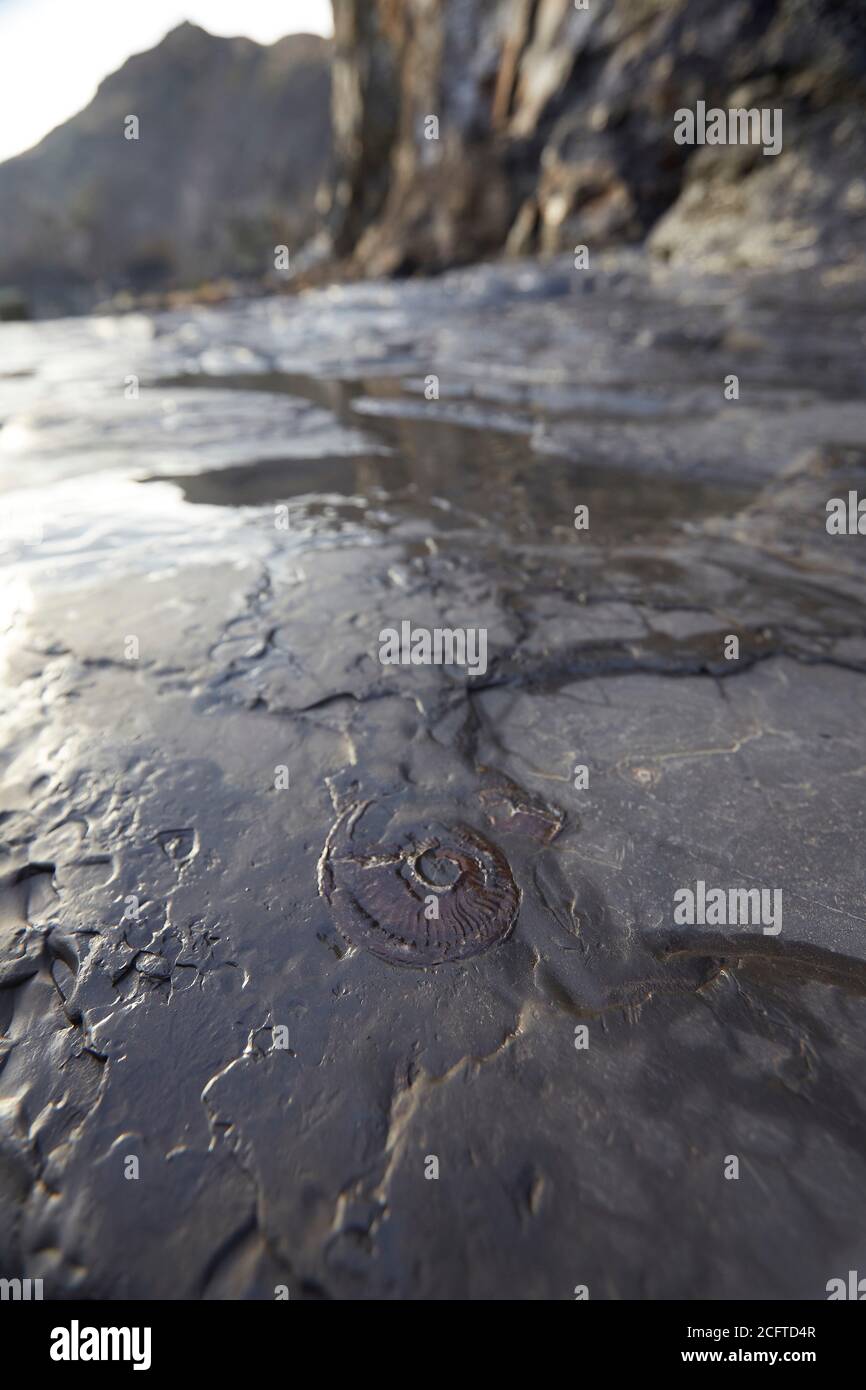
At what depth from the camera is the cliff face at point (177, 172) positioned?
51.4 m

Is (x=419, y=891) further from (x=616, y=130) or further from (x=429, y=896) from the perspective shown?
(x=616, y=130)

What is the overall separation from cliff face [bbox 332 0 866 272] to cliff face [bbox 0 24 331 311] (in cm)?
2635

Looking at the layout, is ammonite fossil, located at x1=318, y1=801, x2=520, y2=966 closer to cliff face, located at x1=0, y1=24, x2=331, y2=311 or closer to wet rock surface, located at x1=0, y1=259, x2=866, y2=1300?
wet rock surface, located at x1=0, y1=259, x2=866, y2=1300

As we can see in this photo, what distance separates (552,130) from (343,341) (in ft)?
32.3

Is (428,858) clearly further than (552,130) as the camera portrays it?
No

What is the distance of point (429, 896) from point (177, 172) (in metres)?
108

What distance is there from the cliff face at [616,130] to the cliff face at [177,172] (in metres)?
26.3

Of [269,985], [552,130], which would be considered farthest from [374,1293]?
[552,130]

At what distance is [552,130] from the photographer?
48.7ft

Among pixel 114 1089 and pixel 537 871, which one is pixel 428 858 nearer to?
pixel 537 871

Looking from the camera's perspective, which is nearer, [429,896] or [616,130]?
[429,896]

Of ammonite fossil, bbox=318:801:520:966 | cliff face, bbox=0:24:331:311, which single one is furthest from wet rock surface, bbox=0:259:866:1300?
cliff face, bbox=0:24:331:311

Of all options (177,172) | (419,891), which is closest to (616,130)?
(419,891)

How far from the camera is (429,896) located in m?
1.36
